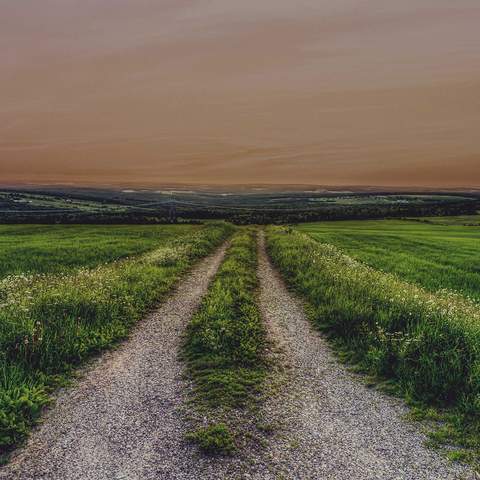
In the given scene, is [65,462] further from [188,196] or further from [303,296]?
[188,196]

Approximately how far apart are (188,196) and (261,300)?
134555mm

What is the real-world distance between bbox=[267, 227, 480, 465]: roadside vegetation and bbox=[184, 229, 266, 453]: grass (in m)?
2.30

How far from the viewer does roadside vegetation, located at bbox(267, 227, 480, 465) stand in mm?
7164

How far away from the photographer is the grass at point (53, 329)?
732 centimetres

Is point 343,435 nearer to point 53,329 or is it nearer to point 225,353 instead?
point 225,353

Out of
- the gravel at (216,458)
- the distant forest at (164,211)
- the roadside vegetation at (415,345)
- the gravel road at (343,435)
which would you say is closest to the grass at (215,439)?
the gravel at (216,458)

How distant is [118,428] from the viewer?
22.2 feet

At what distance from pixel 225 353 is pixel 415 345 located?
446 centimetres

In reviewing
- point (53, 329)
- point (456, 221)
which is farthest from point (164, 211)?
point (53, 329)

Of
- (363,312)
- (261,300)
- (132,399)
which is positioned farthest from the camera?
(261,300)

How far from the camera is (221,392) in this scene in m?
7.88

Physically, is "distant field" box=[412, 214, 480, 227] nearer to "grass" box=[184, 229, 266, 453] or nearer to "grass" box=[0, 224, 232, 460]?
"grass" box=[184, 229, 266, 453]

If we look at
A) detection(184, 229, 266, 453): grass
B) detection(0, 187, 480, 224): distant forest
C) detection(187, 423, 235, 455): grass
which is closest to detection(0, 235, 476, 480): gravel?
detection(187, 423, 235, 455): grass

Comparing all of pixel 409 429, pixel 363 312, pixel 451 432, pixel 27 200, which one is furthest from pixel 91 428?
pixel 27 200
